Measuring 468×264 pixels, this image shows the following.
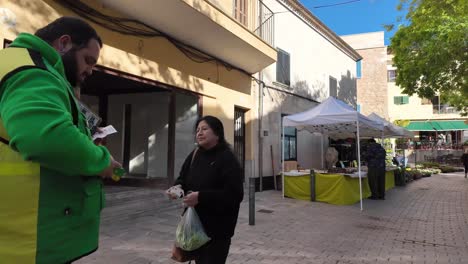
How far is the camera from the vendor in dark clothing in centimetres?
1124

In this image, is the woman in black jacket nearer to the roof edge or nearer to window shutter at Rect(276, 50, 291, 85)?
window shutter at Rect(276, 50, 291, 85)

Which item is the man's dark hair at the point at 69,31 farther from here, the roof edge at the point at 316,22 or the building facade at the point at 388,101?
the building facade at the point at 388,101

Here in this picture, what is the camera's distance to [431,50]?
13797mm

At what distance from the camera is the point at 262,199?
10516 mm

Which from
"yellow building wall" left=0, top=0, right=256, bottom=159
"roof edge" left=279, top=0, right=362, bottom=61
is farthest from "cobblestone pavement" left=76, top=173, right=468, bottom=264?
"roof edge" left=279, top=0, right=362, bottom=61

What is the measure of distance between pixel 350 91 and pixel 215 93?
45.4 ft

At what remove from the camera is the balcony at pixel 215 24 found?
23.3 feet

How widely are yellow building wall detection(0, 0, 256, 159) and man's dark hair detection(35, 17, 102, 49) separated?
14.3ft

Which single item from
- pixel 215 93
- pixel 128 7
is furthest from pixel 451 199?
pixel 128 7

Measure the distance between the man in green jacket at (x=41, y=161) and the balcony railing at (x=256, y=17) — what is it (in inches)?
392

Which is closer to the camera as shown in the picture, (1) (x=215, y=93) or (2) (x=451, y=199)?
(1) (x=215, y=93)

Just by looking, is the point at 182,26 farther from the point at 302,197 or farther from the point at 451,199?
the point at 451,199

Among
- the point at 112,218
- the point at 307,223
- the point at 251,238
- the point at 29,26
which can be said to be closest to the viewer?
the point at 29,26

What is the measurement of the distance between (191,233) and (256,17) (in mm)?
10406
